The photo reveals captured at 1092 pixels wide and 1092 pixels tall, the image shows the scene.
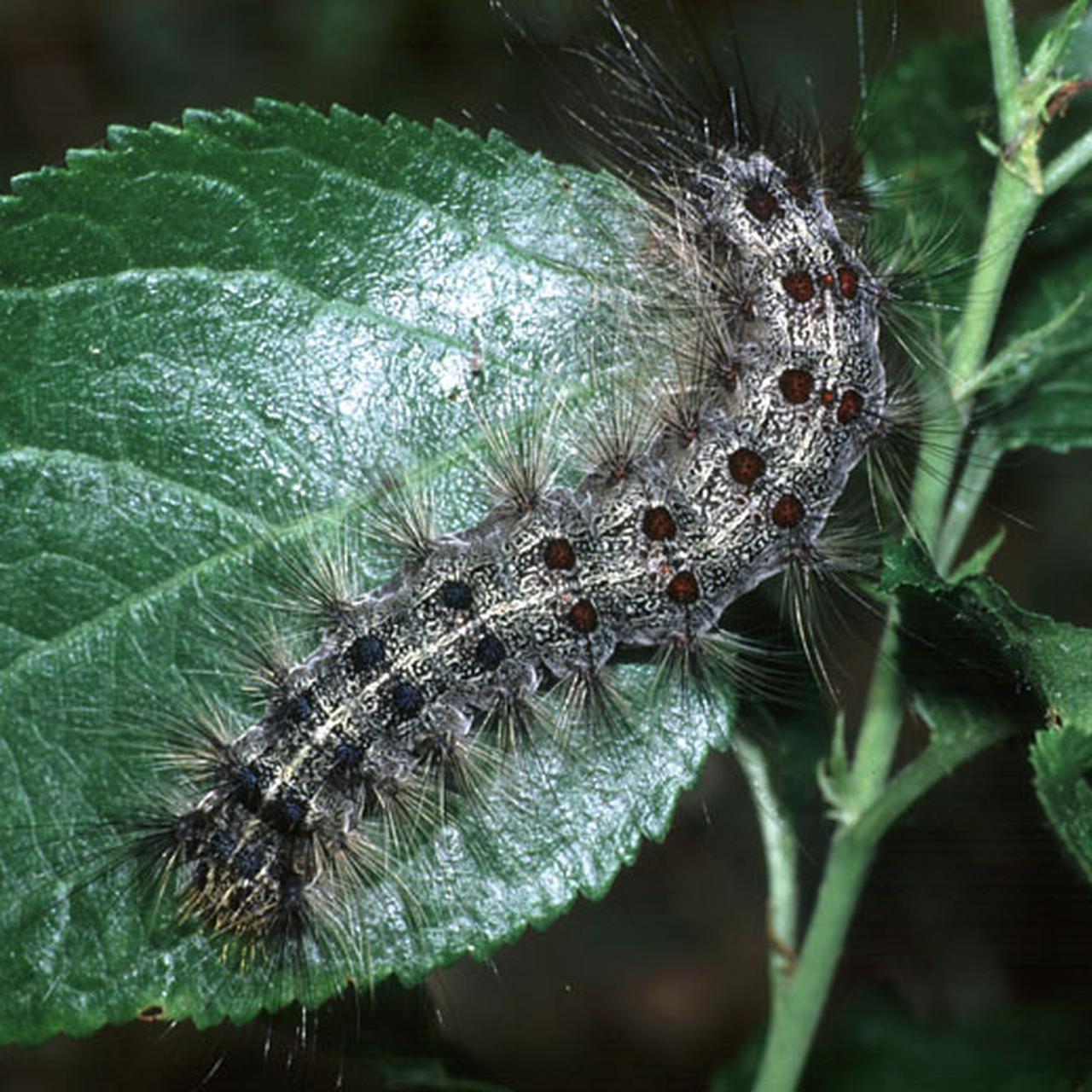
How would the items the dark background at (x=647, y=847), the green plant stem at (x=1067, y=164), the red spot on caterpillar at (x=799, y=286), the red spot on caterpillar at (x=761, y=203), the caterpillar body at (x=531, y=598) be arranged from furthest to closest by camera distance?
1. the dark background at (x=647, y=847)
2. the red spot on caterpillar at (x=761, y=203)
3. the red spot on caterpillar at (x=799, y=286)
4. the caterpillar body at (x=531, y=598)
5. the green plant stem at (x=1067, y=164)

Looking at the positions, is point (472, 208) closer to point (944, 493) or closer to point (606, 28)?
point (606, 28)

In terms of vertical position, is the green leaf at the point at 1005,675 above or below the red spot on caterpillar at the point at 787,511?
below

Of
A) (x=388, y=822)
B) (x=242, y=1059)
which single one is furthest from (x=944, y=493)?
(x=242, y=1059)

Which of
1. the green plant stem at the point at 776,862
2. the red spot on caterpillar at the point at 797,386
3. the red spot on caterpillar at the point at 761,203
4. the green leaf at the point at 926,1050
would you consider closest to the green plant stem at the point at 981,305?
the red spot on caterpillar at the point at 797,386

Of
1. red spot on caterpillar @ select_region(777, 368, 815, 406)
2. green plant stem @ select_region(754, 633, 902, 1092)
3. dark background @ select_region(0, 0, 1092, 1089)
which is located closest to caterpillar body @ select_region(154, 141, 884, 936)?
red spot on caterpillar @ select_region(777, 368, 815, 406)

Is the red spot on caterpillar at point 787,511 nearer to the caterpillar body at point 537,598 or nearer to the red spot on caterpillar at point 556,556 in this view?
the caterpillar body at point 537,598

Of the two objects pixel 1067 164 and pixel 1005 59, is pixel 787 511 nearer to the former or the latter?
pixel 1067 164

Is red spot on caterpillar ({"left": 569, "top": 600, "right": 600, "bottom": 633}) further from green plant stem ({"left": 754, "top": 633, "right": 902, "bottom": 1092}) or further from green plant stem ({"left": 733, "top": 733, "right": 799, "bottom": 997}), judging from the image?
green plant stem ({"left": 754, "top": 633, "right": 902, "bottom": 1092})
